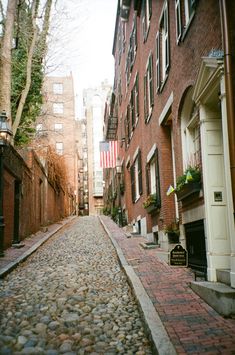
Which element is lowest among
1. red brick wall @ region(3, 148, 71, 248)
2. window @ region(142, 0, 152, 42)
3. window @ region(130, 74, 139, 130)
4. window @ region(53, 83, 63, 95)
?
red brick wall @ region(3, 148, 71, 248)

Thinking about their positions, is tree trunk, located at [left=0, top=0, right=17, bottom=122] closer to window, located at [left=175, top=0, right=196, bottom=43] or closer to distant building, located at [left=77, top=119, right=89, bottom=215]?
window, located at [left=175, top=0, right=196, bottom=43]

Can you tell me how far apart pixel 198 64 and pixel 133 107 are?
431 inches

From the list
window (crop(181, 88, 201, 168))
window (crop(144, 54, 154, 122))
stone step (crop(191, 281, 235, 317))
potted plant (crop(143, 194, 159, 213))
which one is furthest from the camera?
window (crop(144, 54, 154, 122))

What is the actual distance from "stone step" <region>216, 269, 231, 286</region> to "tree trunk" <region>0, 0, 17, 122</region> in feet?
34.8

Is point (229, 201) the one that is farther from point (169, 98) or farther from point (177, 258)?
point (169, 98)

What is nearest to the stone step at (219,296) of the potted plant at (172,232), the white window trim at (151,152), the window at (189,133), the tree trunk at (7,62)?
the window at (189,133)

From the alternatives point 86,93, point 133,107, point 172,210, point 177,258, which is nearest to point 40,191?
point 133,107

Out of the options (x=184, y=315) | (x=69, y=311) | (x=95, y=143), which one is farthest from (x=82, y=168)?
(x=184, y=315)

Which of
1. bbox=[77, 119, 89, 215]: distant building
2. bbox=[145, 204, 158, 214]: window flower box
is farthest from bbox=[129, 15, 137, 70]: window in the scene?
bbox=[77, 119, 89, 215]: distant building

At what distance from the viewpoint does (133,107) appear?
18.2 metres

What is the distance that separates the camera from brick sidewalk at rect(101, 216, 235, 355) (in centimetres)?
423

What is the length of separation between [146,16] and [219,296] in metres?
11.5

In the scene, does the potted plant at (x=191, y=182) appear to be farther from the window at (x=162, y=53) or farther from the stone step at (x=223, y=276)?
the window at (x=162, y=53)

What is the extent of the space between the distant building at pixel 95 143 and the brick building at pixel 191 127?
4856cm
